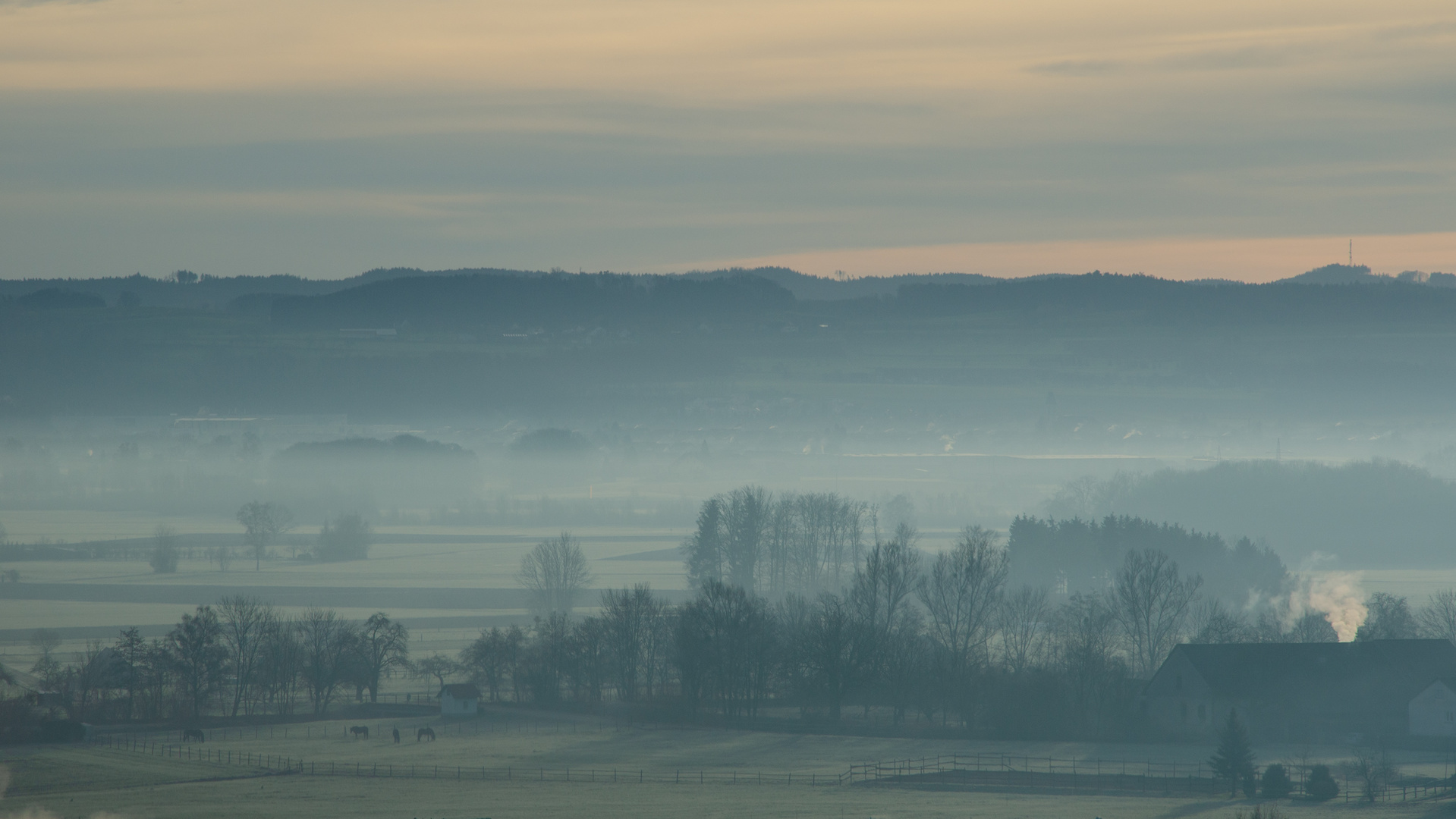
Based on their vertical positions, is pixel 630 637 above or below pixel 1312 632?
below

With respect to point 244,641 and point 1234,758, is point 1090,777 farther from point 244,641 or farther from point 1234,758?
point 244,641

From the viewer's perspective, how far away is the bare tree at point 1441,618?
90000 mm

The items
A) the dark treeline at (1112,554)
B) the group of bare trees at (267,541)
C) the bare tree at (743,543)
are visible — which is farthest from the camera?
the group of bare trees at (267,541)

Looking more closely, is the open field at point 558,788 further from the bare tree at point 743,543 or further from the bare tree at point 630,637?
the bare tree at point 743,543

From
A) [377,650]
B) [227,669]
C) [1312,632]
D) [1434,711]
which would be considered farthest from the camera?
[1312,632]

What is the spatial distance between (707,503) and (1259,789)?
80.9 meters

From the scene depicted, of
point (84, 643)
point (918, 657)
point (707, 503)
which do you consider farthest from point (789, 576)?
point (84, 643)

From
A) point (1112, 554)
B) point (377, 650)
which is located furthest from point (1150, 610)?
point (377, 650)

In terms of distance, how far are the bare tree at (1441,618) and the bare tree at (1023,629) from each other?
22.9 metres

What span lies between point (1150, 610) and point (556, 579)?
50.6 metres

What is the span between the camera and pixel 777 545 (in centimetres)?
13650

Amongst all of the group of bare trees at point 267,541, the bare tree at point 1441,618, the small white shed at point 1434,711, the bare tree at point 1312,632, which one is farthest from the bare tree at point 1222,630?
the group of bare trees at point 267,541

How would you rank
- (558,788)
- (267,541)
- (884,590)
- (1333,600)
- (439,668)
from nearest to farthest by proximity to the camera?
(558,788) < (439,668) < (884,590) < (1333,600) < (267,541)

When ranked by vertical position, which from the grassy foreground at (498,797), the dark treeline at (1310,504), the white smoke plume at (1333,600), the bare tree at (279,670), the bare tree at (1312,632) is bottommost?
the grassy foreground at (498,797)
